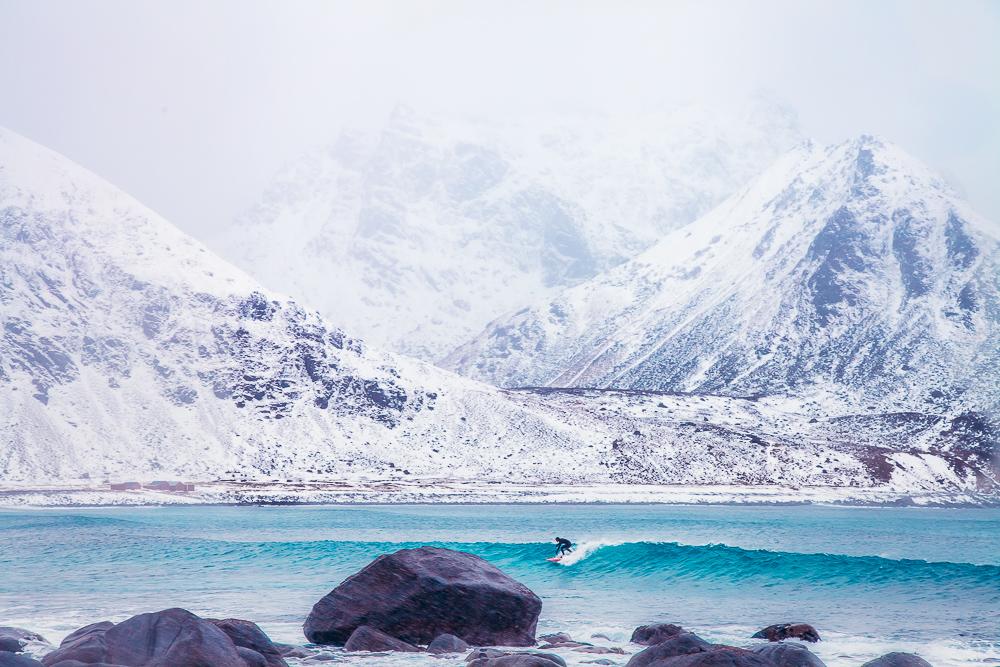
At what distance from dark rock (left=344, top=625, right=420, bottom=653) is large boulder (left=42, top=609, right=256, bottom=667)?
21.2 ft

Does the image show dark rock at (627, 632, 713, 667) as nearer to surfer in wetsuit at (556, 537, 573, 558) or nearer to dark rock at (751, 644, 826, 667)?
dark rock at (751, 644, 826, 667)

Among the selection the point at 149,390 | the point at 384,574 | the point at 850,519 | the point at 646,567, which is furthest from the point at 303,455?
the point at 384,574

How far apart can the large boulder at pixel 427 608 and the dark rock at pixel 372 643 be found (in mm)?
786

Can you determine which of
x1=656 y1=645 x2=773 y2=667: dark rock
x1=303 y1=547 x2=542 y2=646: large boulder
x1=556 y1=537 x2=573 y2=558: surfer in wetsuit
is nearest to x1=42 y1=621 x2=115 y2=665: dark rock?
x1=303 y1=547 x2=542 y2=646: large boulder

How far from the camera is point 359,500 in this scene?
451 ft

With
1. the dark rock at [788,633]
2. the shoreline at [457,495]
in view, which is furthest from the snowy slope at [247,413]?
the dark rock at [788,633]

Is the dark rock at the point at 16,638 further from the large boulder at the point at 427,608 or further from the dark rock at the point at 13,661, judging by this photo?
the large boulder at the point at 427,608

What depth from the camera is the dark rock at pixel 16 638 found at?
88.5ft

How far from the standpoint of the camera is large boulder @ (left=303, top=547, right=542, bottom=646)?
3088cm

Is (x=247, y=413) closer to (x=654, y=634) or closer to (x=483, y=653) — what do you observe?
(x=654, y=634)

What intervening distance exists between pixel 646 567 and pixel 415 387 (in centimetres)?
14236

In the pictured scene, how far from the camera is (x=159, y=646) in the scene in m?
23.6

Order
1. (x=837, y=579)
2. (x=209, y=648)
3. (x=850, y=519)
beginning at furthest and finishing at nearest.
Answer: (x=850, y=519), (x=837, y=579), (x=209, y=648)

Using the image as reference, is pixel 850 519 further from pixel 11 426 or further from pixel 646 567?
pixel 11 426
